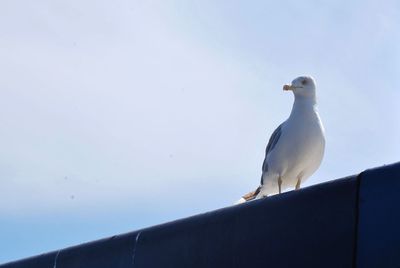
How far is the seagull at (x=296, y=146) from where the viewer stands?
527 centimetres

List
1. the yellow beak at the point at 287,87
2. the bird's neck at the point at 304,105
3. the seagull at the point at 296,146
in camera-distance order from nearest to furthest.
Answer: the seagull at the point at 296,146 → the bird's neck at the point at 304,105 → the yellow beak at the point at 287,87

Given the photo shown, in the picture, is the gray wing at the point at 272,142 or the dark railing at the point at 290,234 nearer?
the dark railing at the point at 290,234

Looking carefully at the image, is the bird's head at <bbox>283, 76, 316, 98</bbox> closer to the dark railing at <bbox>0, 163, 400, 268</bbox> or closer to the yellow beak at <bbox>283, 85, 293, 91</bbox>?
the yellow beak at <bbox>283, 85, 293, 91</bbox>

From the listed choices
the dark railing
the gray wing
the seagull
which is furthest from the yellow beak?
the dark railing

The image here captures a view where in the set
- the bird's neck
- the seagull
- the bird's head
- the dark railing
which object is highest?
the bird's head

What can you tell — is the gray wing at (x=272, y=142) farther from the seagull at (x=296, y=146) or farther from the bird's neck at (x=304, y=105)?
the bird's neck at (x=304, y=105)

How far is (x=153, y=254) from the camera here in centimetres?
357

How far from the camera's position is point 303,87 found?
5586 millimetres

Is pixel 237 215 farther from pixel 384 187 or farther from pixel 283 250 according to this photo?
pixel 384 187

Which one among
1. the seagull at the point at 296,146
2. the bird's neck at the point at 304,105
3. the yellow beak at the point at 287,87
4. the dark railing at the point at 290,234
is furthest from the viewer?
the yellow beak at the point at 287,87

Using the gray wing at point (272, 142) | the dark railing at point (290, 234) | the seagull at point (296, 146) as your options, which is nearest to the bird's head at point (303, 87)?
the seagull at point (296, 146)

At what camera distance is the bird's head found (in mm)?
5547

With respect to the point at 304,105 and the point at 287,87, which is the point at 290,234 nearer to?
the point at 304,105

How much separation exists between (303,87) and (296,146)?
55 cm
